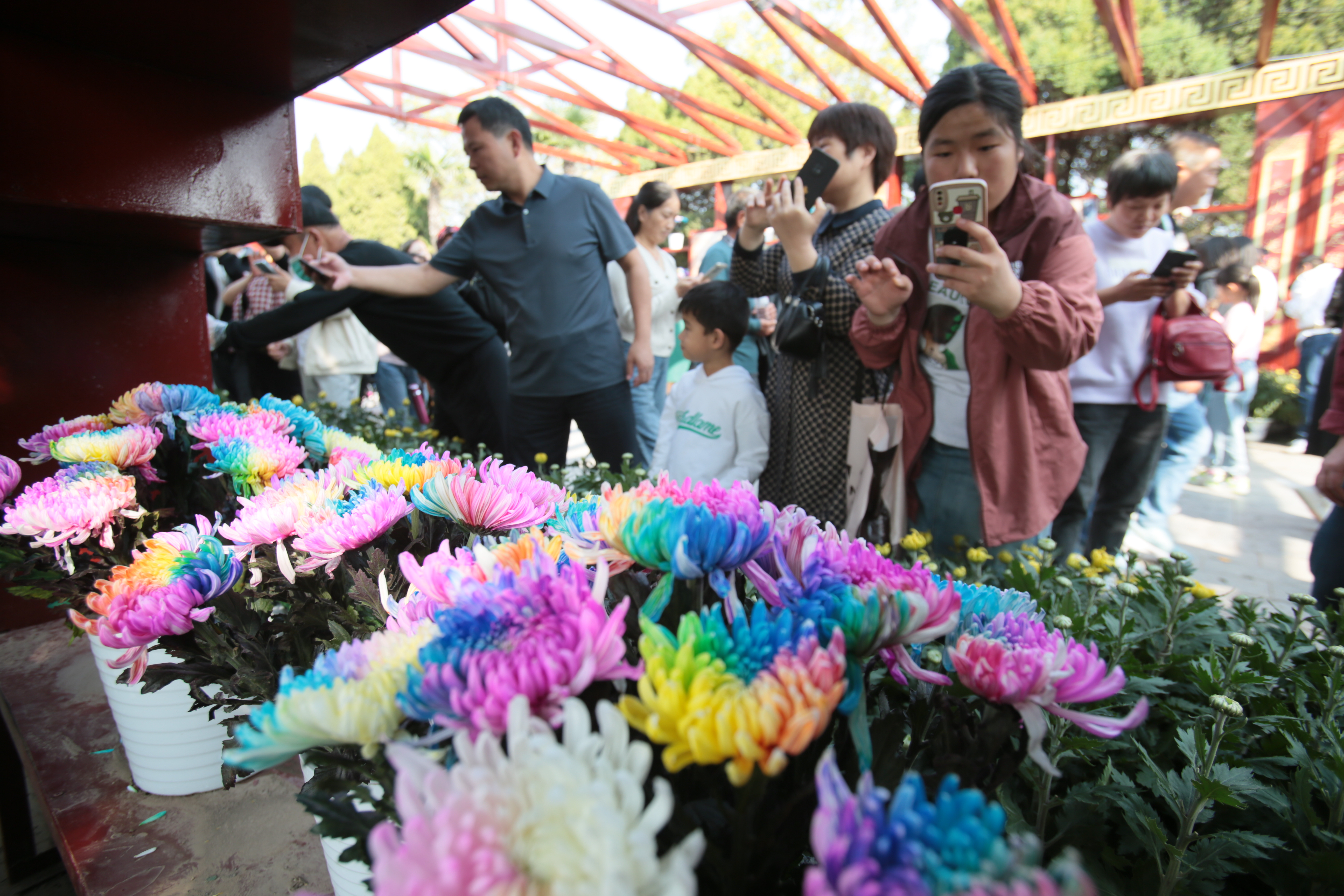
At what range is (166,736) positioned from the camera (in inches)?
43.7

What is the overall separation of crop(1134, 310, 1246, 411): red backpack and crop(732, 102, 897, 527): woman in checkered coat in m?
1.13

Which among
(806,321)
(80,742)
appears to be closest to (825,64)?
(806,321)

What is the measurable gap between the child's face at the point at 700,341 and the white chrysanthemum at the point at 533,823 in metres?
2.21

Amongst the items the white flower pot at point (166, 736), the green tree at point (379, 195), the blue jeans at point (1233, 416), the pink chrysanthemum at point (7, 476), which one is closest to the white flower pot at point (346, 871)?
the white flower pot at point (166, 736)

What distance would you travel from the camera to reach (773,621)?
516mm

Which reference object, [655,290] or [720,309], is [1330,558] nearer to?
[720,309]

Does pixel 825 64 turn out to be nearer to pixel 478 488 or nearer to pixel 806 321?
pixel 806 321

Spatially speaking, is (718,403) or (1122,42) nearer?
(718,403)

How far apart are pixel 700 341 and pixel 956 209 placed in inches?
45.0

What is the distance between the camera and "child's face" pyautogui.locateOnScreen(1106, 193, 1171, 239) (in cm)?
250

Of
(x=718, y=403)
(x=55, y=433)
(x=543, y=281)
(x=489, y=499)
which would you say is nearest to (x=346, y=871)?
(x=489, y=499)

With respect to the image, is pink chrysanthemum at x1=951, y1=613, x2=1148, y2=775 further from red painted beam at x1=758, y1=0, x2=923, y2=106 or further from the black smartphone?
red painted beam at x1=758, y1=0, x2=923, y2=106

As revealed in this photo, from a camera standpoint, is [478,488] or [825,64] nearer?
[478,488]

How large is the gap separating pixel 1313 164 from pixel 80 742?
12360 mm
